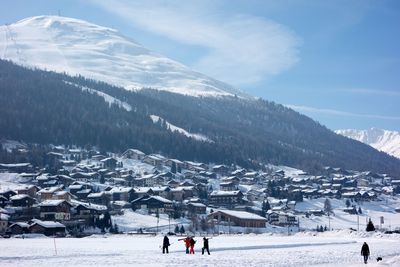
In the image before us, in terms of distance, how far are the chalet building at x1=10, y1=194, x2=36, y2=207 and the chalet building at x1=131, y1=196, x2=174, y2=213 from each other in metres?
18.7

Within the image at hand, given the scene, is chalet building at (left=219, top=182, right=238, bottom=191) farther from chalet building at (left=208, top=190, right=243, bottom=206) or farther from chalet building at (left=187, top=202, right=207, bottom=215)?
chalet building at (left=187, top=202, right=207, bottom=215)

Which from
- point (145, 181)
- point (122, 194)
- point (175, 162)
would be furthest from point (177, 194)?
point (175, 162)

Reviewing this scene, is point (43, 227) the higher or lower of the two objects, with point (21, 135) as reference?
lower

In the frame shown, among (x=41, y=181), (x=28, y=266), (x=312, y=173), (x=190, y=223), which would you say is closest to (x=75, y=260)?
(x=28, y=266)

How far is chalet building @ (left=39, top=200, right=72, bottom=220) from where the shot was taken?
89000 millimetres

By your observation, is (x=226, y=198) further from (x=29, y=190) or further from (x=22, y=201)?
(x=22, y=201)

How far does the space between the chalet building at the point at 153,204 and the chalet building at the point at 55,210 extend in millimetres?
16182

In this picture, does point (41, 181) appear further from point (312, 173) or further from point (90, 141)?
point (312, 173)

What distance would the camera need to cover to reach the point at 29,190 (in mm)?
103250

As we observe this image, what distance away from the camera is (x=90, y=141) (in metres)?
165

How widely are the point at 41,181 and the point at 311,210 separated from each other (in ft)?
194

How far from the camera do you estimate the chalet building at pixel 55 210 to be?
89000mm

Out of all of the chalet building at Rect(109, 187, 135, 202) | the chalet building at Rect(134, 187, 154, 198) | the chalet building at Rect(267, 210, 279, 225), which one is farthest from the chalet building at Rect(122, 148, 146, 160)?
the chalet building at Rect(267, 210, 279, 225)

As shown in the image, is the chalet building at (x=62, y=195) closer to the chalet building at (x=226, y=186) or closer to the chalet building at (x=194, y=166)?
the chalet building at (x=226, y=186)
